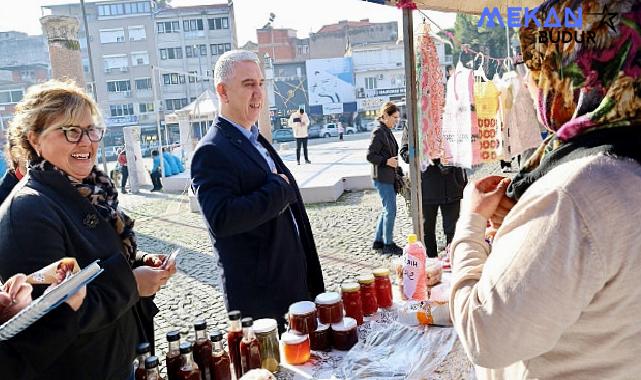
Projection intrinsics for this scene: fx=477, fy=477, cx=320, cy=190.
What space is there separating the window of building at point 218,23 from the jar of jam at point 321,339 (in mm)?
55567

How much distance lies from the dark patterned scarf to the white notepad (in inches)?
24.2

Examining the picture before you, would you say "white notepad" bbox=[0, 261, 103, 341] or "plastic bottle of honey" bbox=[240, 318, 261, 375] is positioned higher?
"white notepad" bbox=[0, 261, 103, 341]

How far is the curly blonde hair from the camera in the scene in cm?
166

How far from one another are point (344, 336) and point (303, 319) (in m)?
0.18

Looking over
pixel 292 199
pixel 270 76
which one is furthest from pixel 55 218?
pixel 270 76

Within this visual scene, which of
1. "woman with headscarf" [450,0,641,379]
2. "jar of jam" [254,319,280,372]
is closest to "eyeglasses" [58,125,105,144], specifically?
"jar of jam" [254,319,280,372]

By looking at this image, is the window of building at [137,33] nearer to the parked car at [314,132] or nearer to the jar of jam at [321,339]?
the parked car at [314,132]

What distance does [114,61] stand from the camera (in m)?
54.7

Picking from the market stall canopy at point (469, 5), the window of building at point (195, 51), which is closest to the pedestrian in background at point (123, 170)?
the market stall canopy at point (469, 5)

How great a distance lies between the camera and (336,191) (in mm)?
9906

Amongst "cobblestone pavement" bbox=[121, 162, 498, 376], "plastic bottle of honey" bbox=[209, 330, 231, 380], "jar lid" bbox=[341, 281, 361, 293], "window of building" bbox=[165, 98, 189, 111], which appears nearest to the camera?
"plastic bottle of honey" bbox=[209, 330, 231, 380]

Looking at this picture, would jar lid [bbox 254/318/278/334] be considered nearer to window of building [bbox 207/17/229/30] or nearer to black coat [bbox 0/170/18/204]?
black coat [bbox 0/170/18/204]

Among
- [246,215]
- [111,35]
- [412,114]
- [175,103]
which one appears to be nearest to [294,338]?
[246,215]

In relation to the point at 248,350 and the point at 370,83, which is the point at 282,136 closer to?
the point at 370,83
